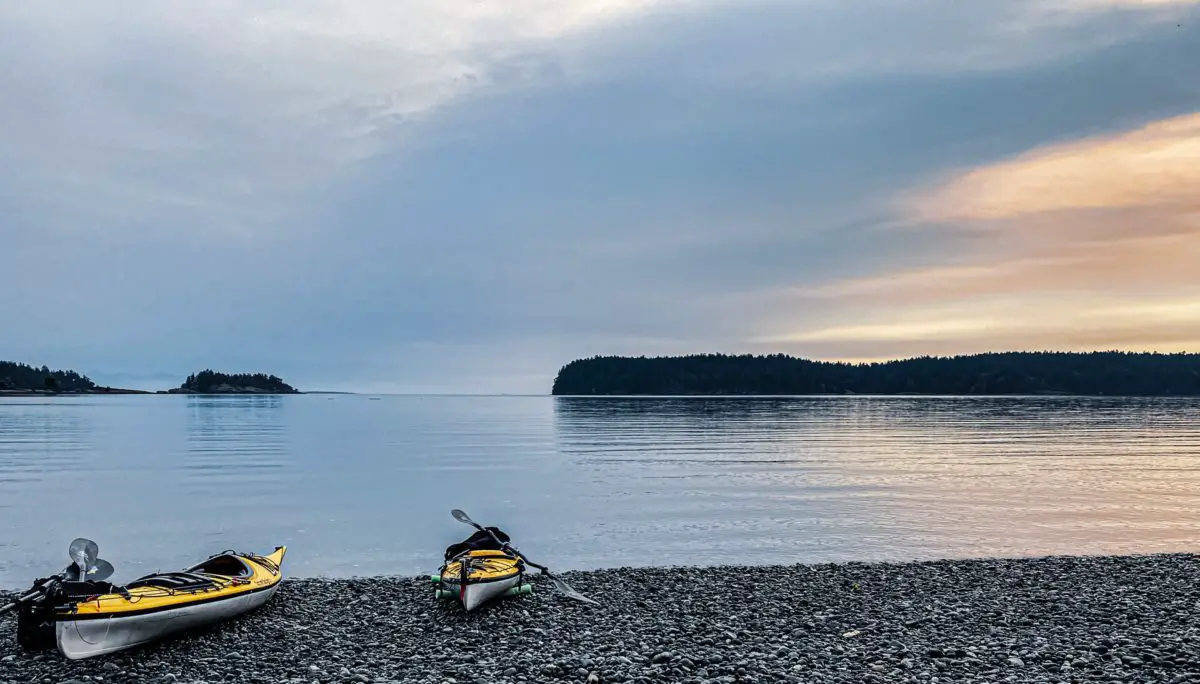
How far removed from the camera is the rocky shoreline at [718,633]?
12.5 m

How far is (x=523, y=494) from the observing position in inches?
1475

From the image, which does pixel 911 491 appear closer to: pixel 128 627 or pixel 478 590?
pixel 478 590

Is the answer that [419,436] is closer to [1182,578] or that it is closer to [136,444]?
[136,444]

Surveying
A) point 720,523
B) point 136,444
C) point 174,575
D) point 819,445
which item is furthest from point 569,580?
point 136,444

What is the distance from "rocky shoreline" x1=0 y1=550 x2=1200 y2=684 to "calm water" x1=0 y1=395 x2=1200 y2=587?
408 centimetres

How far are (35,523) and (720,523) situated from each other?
2351cm

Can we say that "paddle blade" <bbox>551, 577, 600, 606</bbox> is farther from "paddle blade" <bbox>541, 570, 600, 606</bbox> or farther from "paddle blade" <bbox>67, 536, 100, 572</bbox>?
"paddle blade" <bbox>67, 536, 100, 572</bbox>

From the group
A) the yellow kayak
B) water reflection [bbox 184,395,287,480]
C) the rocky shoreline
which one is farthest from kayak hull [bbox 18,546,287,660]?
water reflection [bbox 184,395,287,480]

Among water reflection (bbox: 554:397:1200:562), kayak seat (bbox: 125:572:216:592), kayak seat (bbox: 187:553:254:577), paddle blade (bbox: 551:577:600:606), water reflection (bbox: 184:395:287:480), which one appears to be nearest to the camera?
kayak seat (bbox: 125:572:216:592)

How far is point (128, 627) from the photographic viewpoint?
13828 mm

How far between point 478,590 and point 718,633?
476 cm

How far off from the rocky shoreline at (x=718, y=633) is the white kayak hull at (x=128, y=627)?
8.7 inches

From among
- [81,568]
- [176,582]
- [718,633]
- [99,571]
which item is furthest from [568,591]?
[81,568]

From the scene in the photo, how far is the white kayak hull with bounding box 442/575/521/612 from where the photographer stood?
1619cm
